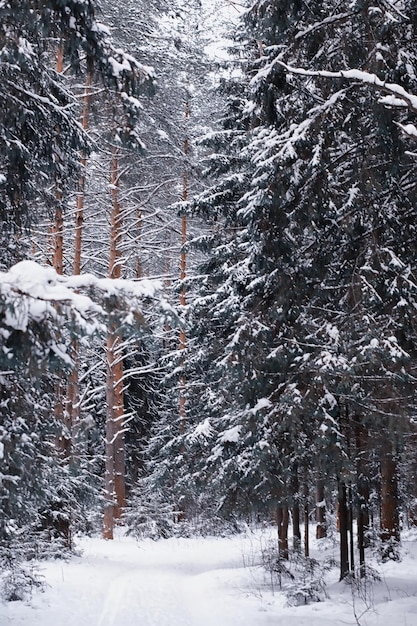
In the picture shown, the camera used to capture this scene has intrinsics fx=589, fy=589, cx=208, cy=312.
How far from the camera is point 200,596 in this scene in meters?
10.2

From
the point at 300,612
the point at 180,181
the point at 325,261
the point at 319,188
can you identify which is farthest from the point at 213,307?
the point at 180,181

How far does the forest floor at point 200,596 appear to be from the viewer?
790 cm

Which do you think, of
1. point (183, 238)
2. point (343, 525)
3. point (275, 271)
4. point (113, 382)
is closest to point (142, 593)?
point (343, 525)

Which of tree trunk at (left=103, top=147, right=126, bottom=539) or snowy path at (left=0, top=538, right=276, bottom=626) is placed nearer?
snowy path at (left=0, top=538, right=276, bottom=626)

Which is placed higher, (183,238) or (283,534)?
(183,238)

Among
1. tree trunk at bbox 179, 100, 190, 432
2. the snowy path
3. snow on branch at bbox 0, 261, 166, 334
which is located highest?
tree trunk at bbox 179, 100, 190, 432

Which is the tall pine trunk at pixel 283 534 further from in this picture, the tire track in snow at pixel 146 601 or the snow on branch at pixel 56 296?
the snow on branch at pixel 56 296

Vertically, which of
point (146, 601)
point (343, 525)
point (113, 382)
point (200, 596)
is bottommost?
point (200, 596)

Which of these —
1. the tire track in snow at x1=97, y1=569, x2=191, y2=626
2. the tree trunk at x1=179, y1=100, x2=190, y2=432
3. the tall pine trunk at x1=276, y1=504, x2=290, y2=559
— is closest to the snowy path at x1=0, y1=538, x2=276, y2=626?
the tire track in snow at x1=97, y1=569, x2=191, y2=626

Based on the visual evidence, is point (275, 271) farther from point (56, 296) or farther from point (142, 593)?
point (142, 593)

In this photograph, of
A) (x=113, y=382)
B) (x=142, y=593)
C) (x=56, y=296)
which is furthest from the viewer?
(x=113, y=382)

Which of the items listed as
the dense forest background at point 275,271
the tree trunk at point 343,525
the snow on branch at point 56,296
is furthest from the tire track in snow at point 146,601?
the snow on branch at point 56,296

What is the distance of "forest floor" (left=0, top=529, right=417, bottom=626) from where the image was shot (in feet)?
25.9

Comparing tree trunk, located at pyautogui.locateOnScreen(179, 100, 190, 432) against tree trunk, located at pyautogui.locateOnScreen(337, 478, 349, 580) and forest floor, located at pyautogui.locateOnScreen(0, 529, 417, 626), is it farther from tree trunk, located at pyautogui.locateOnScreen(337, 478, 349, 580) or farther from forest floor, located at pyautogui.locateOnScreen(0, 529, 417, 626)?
tree trunk, located at pyautogui.locateOnScreen(337, 478, 349, 580)
